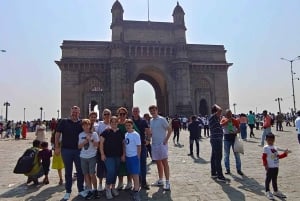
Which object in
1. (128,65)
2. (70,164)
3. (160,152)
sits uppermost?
(128,65)

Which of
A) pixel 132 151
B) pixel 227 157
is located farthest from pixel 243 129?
pixel 132 151

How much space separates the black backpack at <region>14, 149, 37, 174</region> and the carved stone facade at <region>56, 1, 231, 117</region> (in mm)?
30985

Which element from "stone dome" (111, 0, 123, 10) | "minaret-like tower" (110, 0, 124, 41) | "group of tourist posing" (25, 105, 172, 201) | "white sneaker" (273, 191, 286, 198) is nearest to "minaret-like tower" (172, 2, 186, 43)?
"minaret-like tower" (110, 0, 124, 41)

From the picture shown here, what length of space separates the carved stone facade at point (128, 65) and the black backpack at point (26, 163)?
30985mm

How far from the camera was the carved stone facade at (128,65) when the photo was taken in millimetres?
40562

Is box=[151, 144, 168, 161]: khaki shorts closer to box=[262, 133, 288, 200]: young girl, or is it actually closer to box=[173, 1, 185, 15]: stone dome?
box=[262, 133, 288, 200]: young girl

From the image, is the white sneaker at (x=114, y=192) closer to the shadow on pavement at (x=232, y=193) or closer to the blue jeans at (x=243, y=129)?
the shadow on pavement at (x=232, y=193)

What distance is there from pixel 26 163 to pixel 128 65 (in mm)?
33579

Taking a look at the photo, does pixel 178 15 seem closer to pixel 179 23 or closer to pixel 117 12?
pixel 179 23

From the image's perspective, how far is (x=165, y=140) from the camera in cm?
767

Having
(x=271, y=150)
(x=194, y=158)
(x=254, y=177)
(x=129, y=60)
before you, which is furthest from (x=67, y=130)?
(x=129, y=60)

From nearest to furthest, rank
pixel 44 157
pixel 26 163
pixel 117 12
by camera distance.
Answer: pixel 26 163, pixel 44 157, pixel 117 12

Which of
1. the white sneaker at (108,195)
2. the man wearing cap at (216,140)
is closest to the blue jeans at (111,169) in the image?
the white sneaker at (108,195)

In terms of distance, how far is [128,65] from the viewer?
41.3 m
